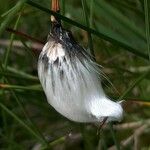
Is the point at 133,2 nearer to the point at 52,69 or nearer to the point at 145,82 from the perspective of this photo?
the point at 145,82

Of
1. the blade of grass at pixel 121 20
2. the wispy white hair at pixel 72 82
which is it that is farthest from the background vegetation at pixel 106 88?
the wispy white hair at pixel 72 82

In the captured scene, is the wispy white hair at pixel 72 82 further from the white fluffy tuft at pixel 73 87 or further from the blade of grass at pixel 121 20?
the blade of grass at pixel 121 20

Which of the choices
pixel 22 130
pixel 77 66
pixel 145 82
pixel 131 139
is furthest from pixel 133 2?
pixel 77 66

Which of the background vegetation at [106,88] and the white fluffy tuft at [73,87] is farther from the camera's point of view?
the background vegetation at [106,88]

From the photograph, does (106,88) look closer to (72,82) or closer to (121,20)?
(121,20)

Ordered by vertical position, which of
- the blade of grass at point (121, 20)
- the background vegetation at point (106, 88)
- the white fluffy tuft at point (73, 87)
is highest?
the white fluffy tuft at point (73, 87)

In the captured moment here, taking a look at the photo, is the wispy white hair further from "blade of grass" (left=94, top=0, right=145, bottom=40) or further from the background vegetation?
"blade of grass" (left=94, top=0, right=145, bottom=40)

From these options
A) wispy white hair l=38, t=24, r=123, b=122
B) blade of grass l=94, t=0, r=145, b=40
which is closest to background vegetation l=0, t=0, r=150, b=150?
blade of grass l=94, t=0, r=145, b=40

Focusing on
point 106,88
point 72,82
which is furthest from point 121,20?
point 72,82

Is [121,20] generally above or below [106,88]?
above

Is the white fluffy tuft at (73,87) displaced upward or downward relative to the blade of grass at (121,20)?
upward
